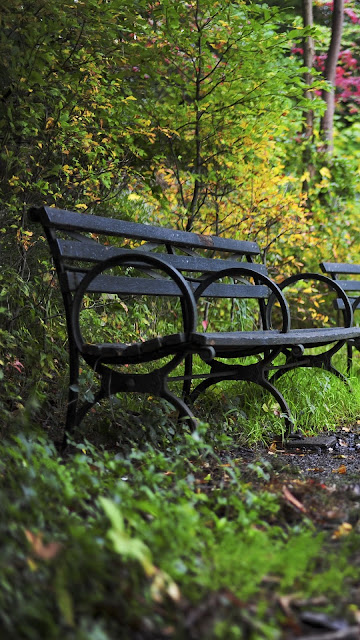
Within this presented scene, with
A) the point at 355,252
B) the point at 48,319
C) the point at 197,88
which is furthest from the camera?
the point at 355,252

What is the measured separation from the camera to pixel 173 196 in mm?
5766

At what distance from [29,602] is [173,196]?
4711 millimetres

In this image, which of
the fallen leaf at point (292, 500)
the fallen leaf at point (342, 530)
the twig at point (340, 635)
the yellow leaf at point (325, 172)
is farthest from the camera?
the yellow leaf at point (325, 172)

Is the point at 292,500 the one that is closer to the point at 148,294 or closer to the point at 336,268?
the point at 148,294

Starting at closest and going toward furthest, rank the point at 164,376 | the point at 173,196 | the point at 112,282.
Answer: the point at 164,376 < the point at 112,282 < the point at 173,196

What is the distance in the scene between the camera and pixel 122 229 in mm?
3330

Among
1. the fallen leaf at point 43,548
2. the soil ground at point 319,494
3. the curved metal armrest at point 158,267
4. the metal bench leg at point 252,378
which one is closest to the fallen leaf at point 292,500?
the soil ground at point 319,494

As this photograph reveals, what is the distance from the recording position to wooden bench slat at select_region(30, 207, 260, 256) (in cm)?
299

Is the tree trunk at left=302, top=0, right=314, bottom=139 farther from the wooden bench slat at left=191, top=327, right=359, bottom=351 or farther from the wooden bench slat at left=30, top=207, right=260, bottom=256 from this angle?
the wooden bench slat at left=191, top=327, right=359, bottom=351

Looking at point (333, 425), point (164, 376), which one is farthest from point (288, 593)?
point (333, 425)

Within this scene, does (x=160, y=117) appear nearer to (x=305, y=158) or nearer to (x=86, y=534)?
(x=305, y=158)

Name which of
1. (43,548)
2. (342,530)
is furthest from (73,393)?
(43,548)

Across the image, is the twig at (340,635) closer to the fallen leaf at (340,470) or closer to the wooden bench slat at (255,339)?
the wooden bench slat at (255,339)

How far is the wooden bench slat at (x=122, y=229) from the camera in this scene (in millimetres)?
2990
